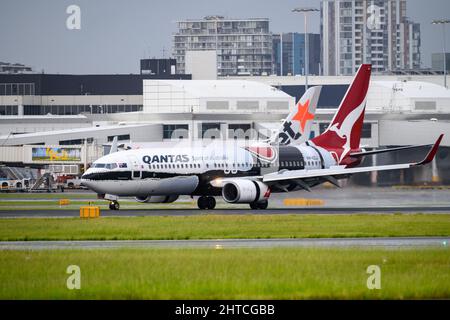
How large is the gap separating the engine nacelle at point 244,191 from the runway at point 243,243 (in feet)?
83.5

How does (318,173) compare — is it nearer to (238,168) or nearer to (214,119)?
(238,168)

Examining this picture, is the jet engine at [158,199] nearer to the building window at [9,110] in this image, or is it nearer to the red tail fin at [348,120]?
the red tail fin at [348,120]

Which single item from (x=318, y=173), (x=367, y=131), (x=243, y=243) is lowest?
(x=243, y=243)

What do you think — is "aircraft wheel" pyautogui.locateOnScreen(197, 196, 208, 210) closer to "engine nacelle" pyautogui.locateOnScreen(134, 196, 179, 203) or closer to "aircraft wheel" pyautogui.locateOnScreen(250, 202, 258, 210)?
"engine nacelle" pyautogui.locateOnScreen(134, 196, 179, 203)

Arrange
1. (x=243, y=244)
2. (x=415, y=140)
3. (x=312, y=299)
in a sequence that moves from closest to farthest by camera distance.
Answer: (x=312, y=299), (x=243, y=244), (x=415, y=140)

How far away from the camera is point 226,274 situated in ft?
105

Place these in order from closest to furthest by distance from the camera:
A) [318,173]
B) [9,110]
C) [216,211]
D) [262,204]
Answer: [216,211] < [262,204] < [318,173] < [9,110]

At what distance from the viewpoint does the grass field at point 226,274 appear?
29.1 meters

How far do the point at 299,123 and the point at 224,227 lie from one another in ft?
125

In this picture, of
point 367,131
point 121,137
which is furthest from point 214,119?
point 367,131

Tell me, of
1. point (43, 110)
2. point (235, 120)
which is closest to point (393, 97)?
point (235, 120)
